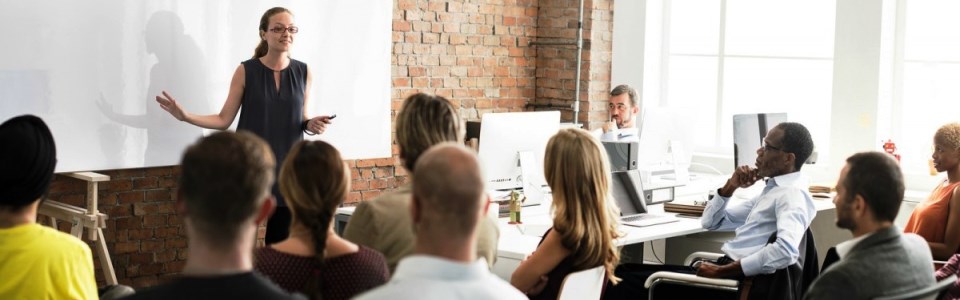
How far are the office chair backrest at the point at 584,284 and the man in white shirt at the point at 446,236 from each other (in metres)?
1.42

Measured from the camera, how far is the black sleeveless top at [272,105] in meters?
5.37

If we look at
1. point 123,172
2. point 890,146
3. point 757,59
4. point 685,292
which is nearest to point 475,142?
point 685,292

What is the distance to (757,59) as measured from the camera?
26.6 feet

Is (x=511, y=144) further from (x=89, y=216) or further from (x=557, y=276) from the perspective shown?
(x=89, y=216)

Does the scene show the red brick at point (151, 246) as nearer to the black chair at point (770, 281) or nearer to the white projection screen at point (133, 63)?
the white projection screen at point (133, 63)

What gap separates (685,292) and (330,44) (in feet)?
9.24

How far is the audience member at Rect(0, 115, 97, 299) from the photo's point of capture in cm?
258

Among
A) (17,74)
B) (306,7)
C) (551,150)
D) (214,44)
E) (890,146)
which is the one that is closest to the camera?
(551,150)

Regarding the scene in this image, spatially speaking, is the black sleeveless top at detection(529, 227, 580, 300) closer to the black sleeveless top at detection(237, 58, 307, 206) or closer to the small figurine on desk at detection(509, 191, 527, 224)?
the small figurine on desk at detection(509, 191, 527, 224)

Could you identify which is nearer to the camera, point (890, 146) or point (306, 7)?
point (306, 7)

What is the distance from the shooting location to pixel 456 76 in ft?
26.2

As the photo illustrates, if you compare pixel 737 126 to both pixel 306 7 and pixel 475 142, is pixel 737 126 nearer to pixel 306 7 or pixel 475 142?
pixel 475 142

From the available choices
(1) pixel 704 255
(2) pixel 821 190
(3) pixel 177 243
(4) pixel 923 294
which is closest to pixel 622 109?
(2) pixel 821 190

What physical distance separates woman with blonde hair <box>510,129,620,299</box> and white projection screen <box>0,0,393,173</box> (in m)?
2.67
